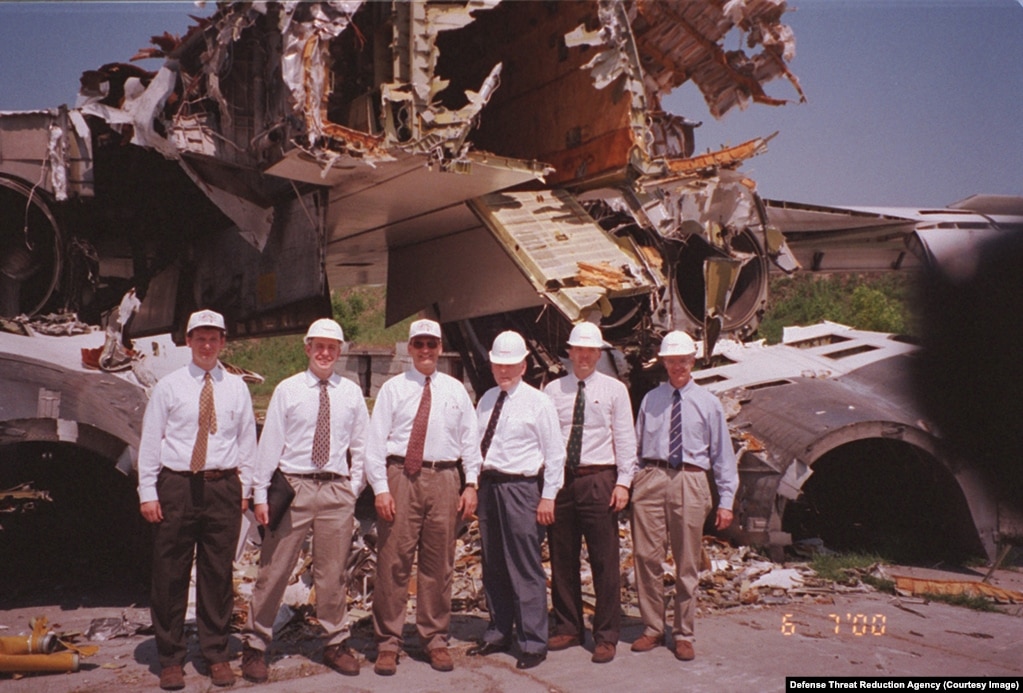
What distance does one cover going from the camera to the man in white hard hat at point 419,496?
5297 mm

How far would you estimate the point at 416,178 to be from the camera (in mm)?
8570

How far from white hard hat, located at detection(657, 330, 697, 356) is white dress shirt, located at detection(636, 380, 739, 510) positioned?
247 mm

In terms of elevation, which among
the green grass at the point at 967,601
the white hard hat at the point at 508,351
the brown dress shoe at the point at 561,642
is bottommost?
the green grass at the point at 967,601

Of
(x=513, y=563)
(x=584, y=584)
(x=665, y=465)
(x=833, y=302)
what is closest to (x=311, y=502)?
(x=513, y=563)

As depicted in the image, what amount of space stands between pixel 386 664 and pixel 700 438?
2526 millimetres

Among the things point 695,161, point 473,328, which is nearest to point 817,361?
point 695,161

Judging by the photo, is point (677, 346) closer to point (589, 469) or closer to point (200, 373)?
point (589, 469)

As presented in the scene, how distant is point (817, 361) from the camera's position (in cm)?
1184

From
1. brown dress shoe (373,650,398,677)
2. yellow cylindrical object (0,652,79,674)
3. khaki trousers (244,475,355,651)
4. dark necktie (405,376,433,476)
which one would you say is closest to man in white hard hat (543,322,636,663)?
dark necktie (405,376,433,476)

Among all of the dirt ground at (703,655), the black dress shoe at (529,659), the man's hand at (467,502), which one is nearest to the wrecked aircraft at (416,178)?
the dirt ground at (703,655)

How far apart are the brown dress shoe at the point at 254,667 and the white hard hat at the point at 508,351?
2.36m

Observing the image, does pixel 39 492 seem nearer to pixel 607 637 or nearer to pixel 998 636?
pixel 607 637

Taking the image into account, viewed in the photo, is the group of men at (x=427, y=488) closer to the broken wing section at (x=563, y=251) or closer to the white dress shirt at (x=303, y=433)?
the white dress shirt at (x=303, y=433)

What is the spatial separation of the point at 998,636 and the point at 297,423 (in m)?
5.50
